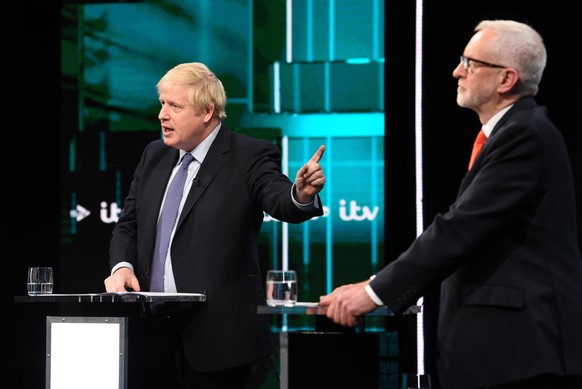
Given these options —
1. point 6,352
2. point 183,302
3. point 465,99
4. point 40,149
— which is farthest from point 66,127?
point 465,99

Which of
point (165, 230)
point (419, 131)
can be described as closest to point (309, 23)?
point (419, 131)

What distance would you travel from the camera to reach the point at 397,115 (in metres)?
4.66

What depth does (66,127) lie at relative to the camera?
508 centimetres

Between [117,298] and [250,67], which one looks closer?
[117,298]

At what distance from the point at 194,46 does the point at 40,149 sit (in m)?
1.00

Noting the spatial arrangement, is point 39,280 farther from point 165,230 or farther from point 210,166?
point 210,166

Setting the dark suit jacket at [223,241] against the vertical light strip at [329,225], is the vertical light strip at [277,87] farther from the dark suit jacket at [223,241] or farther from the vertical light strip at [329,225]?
the dark suit jacket at [223,241]

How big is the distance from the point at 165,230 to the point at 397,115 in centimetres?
177

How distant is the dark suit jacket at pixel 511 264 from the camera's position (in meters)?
2.26

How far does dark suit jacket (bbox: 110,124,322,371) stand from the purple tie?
27 mm

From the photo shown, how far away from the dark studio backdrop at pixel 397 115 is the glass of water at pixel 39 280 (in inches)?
70.5

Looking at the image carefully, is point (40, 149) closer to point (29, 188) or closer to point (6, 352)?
point (29, 188)

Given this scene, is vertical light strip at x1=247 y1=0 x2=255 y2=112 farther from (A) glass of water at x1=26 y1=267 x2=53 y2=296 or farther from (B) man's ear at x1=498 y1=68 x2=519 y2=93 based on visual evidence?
(B) man's ear at x1=498 y1=68 x2=519 y2=93

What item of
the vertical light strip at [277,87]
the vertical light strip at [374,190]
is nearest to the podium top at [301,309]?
the vertical light strip at [374,190]
